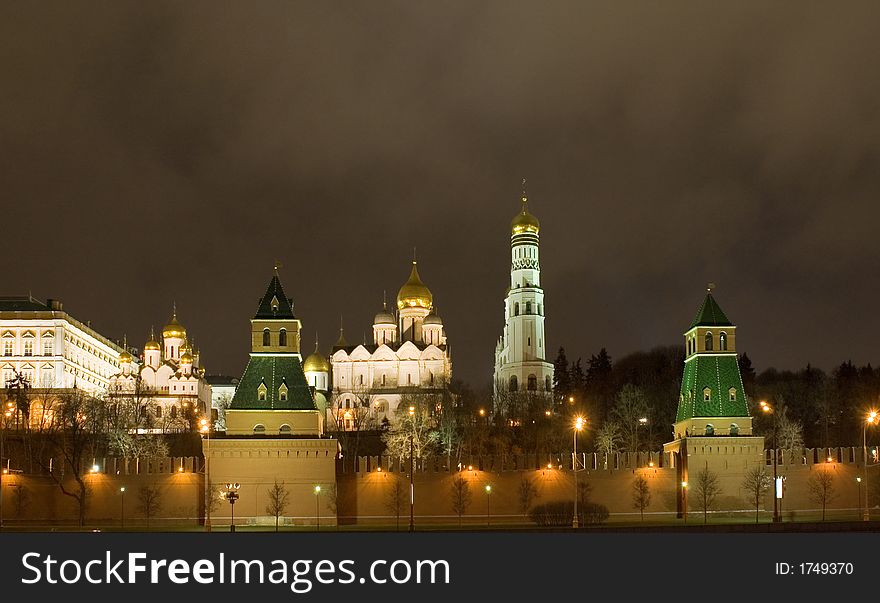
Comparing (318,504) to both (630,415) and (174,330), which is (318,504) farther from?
(174,330)

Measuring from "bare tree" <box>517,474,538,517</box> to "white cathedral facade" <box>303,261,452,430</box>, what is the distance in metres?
39.7

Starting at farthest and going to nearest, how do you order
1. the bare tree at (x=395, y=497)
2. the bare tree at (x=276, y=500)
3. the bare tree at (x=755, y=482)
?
the bare tree at (x=395, y=497)
the bare tree at (x=755, y=482)
the bare tree at (x=276, y=500)

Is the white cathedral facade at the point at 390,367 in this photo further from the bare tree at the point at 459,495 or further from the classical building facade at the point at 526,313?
the bare tree at the point at 459,495

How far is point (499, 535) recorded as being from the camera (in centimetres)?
5691

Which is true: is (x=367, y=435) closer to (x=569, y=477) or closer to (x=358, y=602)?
(x=569, y=477)

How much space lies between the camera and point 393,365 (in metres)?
119

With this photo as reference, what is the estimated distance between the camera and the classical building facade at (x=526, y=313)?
124812 millimetres

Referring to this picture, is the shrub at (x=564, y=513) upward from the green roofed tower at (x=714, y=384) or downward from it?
downward

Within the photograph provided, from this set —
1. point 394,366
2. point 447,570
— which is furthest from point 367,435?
point 447,570

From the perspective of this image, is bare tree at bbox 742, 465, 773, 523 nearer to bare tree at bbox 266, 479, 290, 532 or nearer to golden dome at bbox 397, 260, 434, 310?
bare tree at bbox 266, 479, 290, 532

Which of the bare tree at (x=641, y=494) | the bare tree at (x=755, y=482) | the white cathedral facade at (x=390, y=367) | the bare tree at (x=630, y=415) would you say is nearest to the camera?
the bare tree at (x=755, y=482)

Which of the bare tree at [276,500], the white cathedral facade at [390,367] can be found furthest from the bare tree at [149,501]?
the white cathedral facade at [390,367]

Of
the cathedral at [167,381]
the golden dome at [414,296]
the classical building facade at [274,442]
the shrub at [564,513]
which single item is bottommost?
the shrub at [564,513]

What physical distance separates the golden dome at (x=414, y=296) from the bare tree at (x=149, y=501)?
56.2 meters
